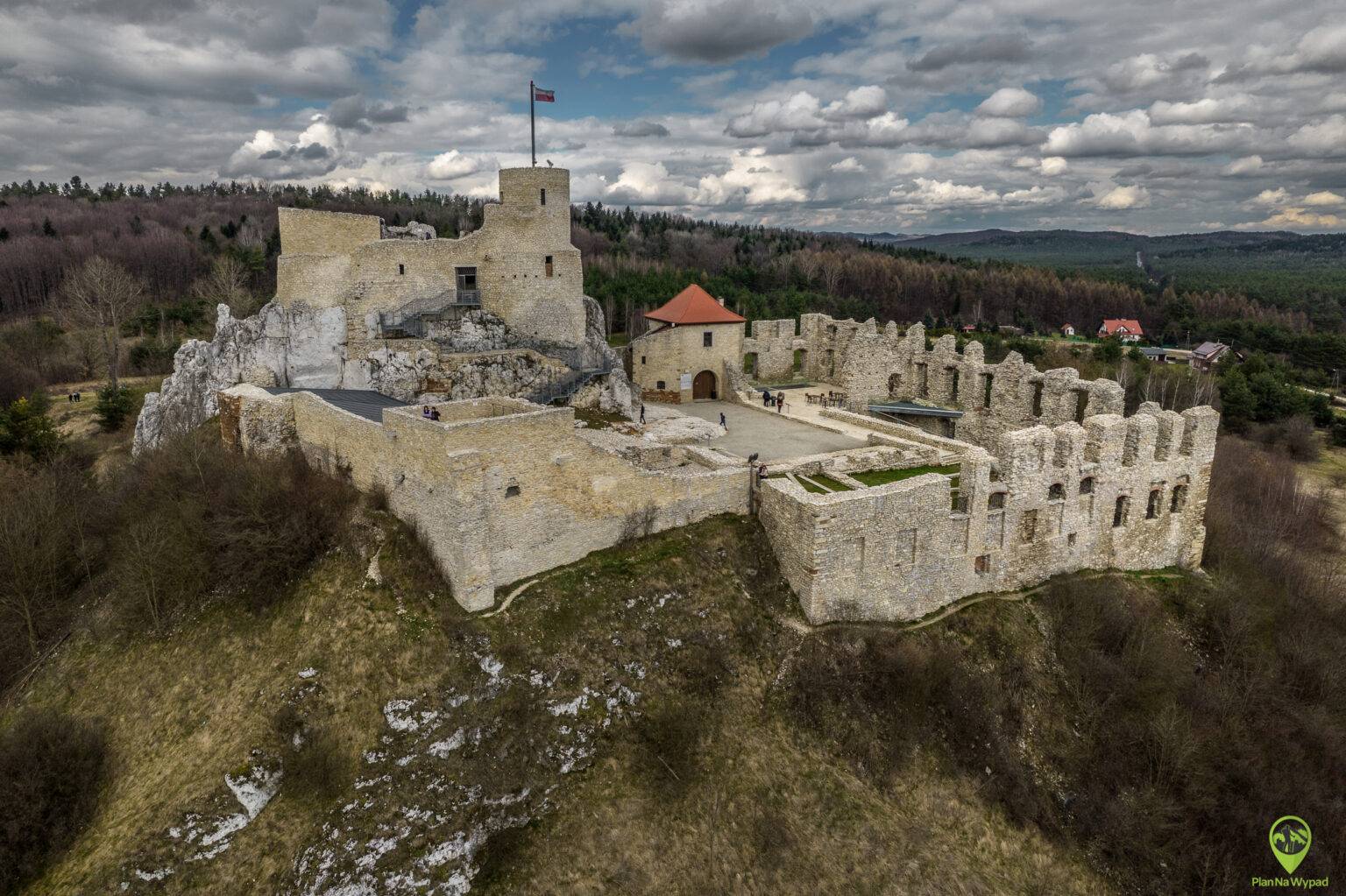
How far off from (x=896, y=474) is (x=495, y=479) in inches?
480

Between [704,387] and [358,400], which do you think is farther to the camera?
[704,387]

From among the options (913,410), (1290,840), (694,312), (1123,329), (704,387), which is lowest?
(1290,840)

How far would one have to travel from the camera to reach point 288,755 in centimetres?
1528

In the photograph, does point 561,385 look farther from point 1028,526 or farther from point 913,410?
point 1028,526

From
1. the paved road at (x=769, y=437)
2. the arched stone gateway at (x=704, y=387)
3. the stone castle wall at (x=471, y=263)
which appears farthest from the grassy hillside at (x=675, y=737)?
the arched stone gateway at (x=704, y=387)

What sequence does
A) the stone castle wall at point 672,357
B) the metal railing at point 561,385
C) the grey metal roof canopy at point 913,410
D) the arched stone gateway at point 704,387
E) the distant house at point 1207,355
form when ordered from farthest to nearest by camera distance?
the distant house at point 1207,355 < the arched stone gateway at point 704,387 < the stone castle wall at point 672,357 < the grey metal roof canopy at point 913,410 < the metal railing at point 561,385

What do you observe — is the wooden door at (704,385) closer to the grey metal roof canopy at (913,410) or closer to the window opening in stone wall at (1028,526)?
the grey metal roof canopy at (913,410)

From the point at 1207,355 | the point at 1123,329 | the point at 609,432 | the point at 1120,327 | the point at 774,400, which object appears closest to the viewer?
the point at 609,432

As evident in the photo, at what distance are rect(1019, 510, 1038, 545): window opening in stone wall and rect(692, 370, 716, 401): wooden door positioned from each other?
15.6 m

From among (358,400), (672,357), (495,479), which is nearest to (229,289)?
(358,400)

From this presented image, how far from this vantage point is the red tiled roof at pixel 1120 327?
85.2 m

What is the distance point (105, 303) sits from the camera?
162 feet

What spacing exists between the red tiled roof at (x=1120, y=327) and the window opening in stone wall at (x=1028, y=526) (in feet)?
238

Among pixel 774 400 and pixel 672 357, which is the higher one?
pixel 672 357
